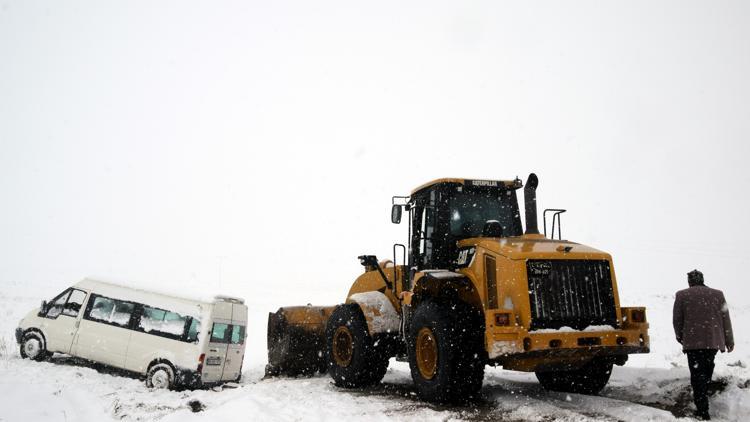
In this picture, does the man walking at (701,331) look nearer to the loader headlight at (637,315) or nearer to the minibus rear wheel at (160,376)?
the loader headlight at (637,315)

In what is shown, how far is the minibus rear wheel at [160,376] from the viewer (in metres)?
11.4

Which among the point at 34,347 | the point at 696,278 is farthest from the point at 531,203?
the point at 34,347

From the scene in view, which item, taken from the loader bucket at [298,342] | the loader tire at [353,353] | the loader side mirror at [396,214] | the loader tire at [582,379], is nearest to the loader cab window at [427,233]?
the loader side mirror at [396,214]

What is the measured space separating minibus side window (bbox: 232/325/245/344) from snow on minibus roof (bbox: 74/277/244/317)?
618mm

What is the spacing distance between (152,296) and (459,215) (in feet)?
24.2

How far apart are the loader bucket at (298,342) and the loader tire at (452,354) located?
14.9ft

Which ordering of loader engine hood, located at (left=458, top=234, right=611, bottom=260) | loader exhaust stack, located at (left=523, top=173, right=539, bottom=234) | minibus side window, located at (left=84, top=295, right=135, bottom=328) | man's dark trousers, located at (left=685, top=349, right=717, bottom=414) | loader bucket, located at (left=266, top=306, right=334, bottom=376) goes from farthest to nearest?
1. minibus side window, located at (left=84, top=295, right=135, bottom=328)
2. loader bucket, located at (left=266, top=306, right=334, bottom=376)
3. loader exhaust stack, located at (left=523, top=173, right=539, bottom=234)
4. loader engine hood, located at (left=458, top=234, right=611, bottom=260)
5. man's dark trousers, located at (left=685, top=349, right=717, bottom=414)

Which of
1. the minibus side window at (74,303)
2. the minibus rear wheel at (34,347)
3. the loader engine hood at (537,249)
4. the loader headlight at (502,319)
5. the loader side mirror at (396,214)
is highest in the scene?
the loader side mirror at (396,214)

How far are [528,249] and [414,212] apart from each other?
2648 millimetres

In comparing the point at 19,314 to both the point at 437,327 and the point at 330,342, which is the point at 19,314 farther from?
the point at 437,327

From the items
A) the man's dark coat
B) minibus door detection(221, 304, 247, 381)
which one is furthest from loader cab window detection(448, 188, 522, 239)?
minibus door detection(221, 304, 247, 381)

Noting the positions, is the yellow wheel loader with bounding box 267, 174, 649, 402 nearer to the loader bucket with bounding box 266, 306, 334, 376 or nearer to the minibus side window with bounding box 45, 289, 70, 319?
the loader bucket with bounding box 266, 306, 334, 376

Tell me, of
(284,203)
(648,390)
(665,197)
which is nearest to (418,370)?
(648,390)

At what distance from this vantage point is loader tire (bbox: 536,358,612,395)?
312 inches
